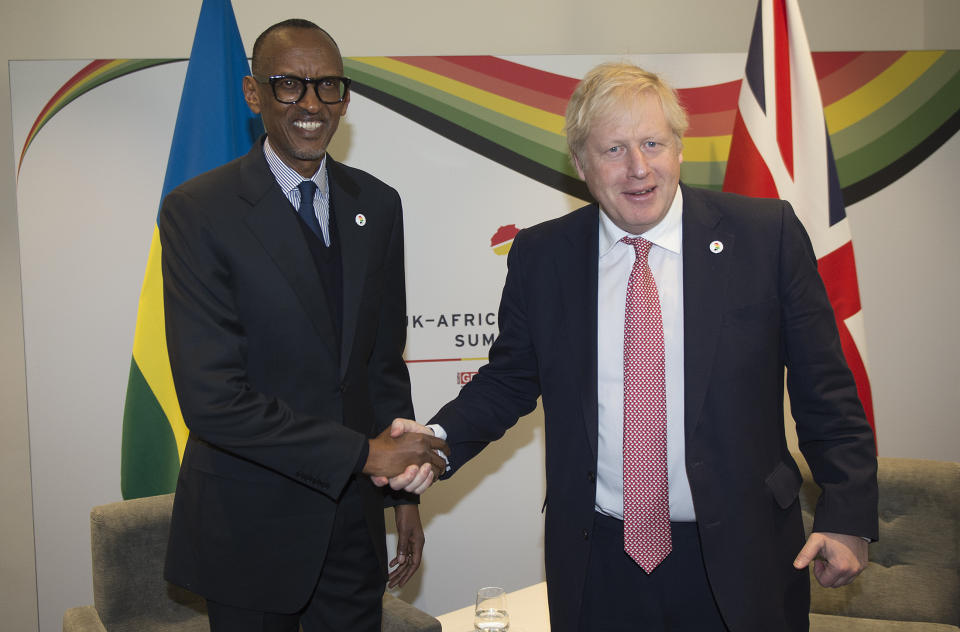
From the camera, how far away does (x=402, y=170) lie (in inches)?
165

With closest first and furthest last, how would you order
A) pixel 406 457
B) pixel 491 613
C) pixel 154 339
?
pixel 406 457 < pixel 491 613 < pixel 154 339

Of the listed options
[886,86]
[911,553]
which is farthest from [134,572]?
[886,86]

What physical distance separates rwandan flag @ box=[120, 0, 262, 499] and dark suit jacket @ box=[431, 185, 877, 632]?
6.35 ft

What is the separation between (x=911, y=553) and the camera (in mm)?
3283

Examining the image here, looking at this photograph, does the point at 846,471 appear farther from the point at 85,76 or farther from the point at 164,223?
the point at 85,76

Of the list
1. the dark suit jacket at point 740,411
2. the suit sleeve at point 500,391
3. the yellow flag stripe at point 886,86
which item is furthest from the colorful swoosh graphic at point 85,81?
the yellow flag stripe at point 886,86

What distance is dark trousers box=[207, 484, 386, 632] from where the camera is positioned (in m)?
2.16

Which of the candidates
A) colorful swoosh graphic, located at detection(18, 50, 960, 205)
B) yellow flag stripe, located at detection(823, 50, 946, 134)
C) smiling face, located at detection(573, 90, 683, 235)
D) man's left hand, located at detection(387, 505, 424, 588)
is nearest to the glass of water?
man's left hand, located at detection(387, 505, 424, 588)

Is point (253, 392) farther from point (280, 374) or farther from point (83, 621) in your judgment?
point (83, 621)

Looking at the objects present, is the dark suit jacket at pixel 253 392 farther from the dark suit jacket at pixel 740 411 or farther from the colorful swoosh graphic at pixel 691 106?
the colorful swoosh graphic at pixel 691 106

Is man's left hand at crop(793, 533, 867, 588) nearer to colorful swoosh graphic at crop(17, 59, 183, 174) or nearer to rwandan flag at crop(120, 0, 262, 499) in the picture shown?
rwandan flag at crop(120, 0, 262, 499)

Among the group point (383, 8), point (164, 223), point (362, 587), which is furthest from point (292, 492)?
point (383, 8)

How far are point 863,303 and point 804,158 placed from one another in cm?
115

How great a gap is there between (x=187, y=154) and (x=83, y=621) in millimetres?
1842
